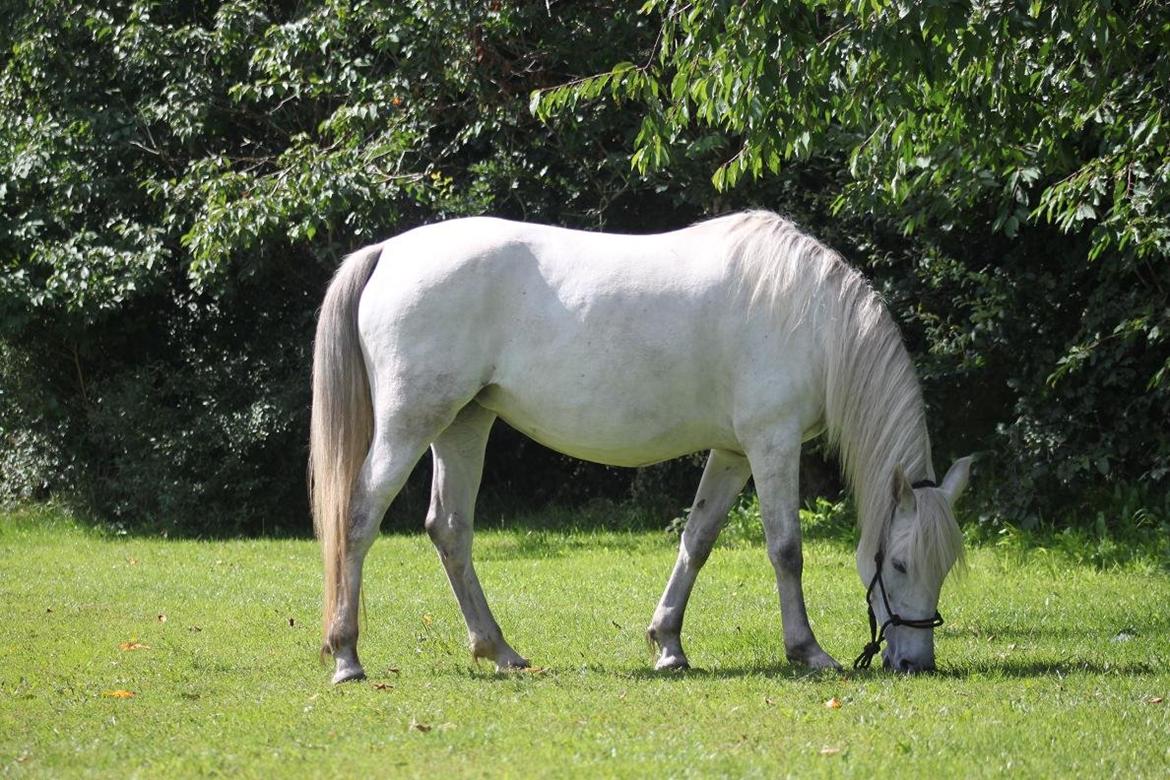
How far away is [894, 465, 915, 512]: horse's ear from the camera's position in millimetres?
6043

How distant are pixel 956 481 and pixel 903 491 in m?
0.31

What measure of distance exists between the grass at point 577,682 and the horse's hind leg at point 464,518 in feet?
0.63

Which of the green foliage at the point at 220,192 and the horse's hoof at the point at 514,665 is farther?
the green foliage at the point at 220,192

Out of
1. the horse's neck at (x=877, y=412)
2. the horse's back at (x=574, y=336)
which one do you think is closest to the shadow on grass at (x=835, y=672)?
the horse's neck at (x=877, y=412)

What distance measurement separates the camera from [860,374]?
6156 mm

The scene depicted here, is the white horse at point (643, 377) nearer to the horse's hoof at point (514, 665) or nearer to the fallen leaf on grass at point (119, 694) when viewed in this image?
the horse's hoof at point (514, 665)

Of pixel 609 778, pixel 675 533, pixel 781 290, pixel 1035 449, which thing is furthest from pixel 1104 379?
pixel 609 778

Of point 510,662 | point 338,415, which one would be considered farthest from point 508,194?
point 510,662

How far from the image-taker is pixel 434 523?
6.67m

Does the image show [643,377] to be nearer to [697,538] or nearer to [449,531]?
[697,538]

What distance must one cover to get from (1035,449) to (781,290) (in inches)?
216

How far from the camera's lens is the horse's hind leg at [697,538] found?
6.53 m

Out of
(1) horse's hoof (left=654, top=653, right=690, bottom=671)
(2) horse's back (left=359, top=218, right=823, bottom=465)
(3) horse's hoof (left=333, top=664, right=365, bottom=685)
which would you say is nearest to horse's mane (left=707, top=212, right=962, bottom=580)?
(2) horse's back (left=359, top=218, right=823, bottom=465)

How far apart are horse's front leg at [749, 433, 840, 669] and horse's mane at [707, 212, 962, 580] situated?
291 millimetres
